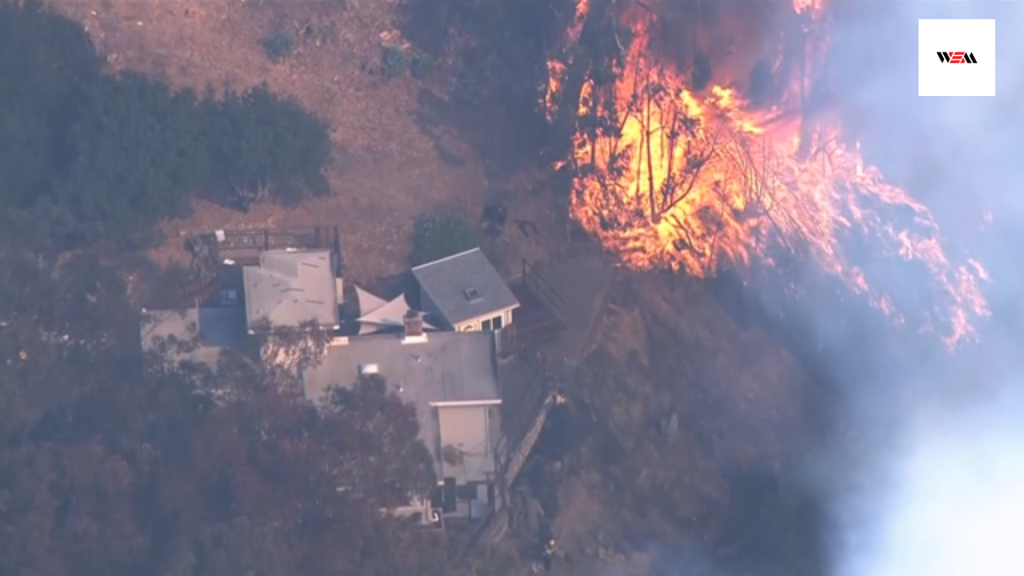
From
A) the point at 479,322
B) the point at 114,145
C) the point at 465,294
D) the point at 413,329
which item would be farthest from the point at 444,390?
the point at 114,145

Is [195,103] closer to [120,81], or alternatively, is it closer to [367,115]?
[120,81]

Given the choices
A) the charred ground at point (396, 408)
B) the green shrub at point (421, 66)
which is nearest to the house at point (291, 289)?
the charred ground at point (396, 408)

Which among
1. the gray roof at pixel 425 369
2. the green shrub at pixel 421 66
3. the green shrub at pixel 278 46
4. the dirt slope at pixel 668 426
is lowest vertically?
the dirt slope at pixel 668 426

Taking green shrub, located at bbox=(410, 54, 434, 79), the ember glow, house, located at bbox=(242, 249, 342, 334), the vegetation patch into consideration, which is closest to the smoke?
the ember glow

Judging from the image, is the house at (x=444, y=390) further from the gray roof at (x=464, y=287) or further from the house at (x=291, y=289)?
the gray roof at (x=464, y=287)

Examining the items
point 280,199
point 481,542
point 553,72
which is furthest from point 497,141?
point 481,542
